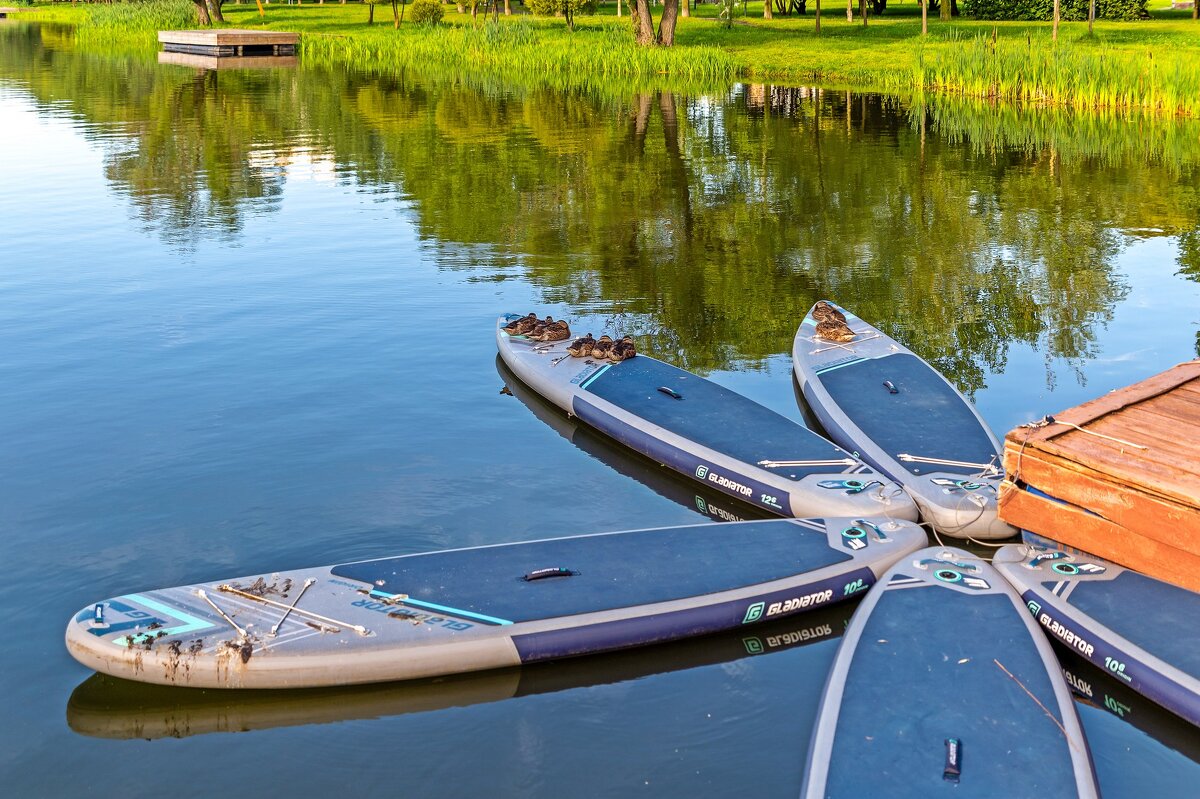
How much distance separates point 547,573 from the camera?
366 inches

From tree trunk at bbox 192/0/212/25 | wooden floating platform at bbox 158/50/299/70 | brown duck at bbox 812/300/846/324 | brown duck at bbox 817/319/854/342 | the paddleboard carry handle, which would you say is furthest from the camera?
tree trunk at bbox 192/0/212/25

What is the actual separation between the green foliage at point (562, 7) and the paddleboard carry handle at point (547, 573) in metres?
54.6

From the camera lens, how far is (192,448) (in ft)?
43.8

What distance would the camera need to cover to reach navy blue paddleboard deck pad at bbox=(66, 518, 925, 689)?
8.49m

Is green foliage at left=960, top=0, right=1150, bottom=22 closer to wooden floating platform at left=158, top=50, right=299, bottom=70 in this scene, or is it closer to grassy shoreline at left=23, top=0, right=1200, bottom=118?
grassy shoreline at left=23, top=0, right=1200, bottom=118

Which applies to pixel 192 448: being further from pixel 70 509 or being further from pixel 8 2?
pixel 8 2

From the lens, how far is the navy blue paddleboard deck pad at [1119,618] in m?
8.12

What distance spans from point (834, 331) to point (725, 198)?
1174 centimetres

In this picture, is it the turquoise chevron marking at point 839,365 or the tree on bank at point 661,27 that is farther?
the tree on bank at point 661,27

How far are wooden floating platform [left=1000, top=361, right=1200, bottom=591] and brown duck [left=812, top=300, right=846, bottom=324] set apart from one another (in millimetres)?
5076

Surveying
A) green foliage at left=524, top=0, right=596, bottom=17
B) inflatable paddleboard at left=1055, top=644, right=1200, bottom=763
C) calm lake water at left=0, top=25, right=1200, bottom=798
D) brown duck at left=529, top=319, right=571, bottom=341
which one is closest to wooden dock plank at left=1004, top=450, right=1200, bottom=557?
inflatable paddleboard at left=1055, top=644, right=1200, bottom=763

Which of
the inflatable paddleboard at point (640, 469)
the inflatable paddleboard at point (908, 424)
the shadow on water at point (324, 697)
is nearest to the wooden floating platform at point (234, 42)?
the inflatable paddleboard at point (640, 469)

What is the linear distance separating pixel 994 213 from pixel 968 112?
568 inches

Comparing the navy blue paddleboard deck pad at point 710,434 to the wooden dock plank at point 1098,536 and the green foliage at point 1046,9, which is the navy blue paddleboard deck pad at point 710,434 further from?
the green foliage at point 1046,9
